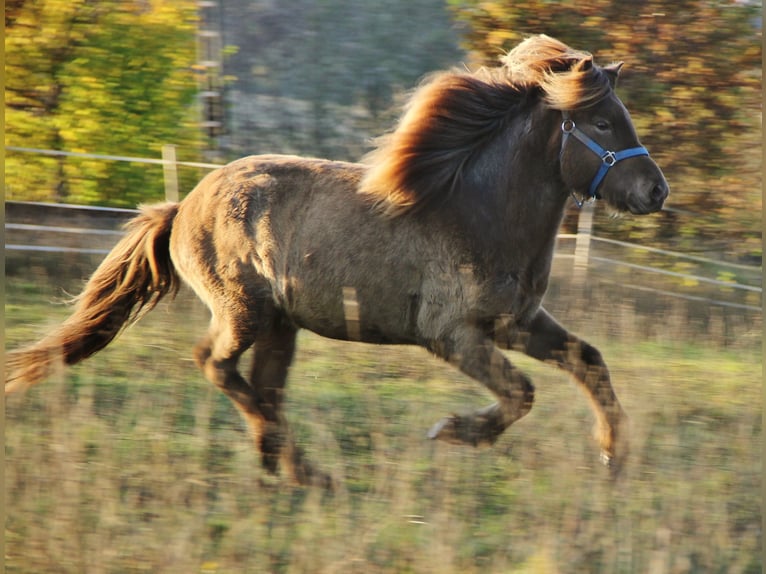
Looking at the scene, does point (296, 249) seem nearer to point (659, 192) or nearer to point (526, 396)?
point (526, 396)

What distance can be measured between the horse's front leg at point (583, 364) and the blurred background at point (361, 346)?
0.48 feet

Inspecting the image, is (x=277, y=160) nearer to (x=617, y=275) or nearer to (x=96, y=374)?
(x=96, y=374)

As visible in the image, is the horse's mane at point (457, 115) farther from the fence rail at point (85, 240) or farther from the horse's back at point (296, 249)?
the fence rail at point (85, 240)

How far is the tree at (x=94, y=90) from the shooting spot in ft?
34.7

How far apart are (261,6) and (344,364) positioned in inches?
321

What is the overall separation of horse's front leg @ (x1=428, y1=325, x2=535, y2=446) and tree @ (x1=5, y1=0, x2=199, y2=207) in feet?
23.1

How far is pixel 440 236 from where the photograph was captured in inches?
198

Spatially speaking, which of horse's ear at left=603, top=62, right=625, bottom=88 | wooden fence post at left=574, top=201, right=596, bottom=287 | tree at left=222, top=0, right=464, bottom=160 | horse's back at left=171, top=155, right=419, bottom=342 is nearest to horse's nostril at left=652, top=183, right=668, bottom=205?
horse's ear at left=603, top=62, right=625, bottom=88

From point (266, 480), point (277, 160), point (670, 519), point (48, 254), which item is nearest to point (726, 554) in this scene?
point (670, 519)

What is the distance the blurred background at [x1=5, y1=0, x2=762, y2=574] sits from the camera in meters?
4.30

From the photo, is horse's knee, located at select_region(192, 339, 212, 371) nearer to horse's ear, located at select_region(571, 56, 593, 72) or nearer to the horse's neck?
the horse's neck

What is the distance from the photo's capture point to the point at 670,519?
14.2 ft

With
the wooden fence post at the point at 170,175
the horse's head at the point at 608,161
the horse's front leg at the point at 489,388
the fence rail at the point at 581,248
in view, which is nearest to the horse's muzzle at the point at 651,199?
the horse's head at the point at 608,161

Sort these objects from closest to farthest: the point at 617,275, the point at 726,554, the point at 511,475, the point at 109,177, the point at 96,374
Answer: the point at 726,554 < the point at 511,475 < the point at 96,374 < the point at 617,275 < the point at 109,177
